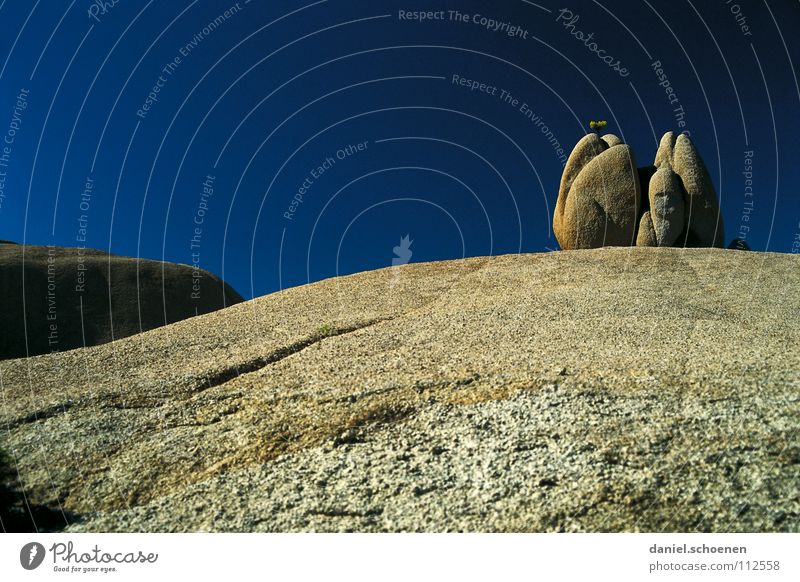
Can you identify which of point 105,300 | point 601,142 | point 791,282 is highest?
point 601,142

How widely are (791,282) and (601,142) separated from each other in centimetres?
1152

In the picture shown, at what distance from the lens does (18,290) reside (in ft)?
104

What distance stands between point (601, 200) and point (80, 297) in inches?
1091

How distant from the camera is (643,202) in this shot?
77.9ft

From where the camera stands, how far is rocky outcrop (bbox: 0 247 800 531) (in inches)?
238

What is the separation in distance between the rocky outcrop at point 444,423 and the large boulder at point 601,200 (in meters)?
9.30

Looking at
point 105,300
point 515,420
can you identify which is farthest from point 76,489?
point 105,300
